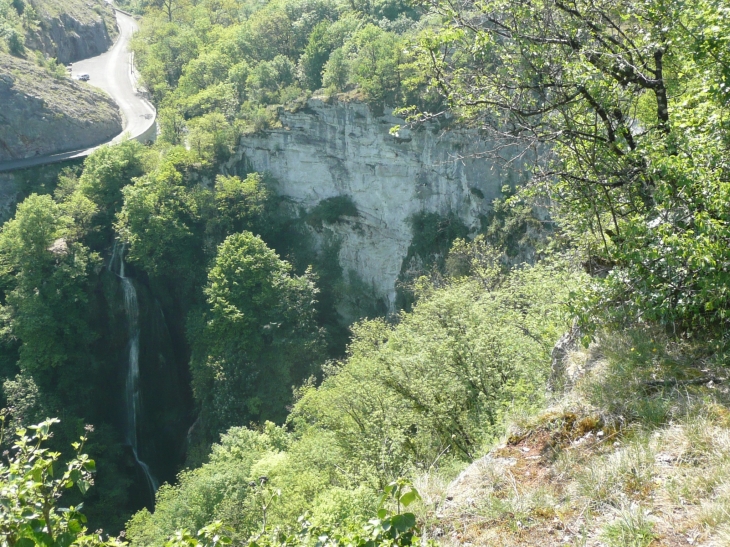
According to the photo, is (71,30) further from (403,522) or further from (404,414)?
(403,522)

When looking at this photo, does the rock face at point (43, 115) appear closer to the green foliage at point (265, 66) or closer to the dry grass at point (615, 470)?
the green foliage at point (265, 66)

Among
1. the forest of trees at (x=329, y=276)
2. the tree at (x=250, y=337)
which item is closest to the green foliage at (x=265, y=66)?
the forest of trees at (x=329, y=276)

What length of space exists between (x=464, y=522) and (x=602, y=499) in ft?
3.74

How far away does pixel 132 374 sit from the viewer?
30.8 meters

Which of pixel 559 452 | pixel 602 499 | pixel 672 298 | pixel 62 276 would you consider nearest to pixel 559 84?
pixel 672 298

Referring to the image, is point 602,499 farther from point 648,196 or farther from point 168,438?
point 168,438

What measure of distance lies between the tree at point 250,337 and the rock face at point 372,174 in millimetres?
5403

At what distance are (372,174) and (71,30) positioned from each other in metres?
47.7

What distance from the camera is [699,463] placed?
413 cm

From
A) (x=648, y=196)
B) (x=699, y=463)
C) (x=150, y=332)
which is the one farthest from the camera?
(x=150, y=332)

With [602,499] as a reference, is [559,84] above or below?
above

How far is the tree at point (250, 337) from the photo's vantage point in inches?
1059

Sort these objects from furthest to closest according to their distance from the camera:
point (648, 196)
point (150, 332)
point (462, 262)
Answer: point (150, 332) < point (462, 262) < point (648, 196)

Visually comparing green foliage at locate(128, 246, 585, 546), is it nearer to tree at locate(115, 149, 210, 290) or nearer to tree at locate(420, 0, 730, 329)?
tree at locate(420, 0, 730, 329)
